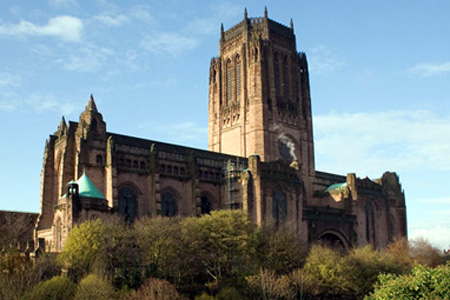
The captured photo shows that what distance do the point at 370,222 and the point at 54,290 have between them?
55.5 meters

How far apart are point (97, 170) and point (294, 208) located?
82.8 feet

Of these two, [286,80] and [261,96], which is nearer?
[261,96]

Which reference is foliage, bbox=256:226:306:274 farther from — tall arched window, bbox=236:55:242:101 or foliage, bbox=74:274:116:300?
A: tall arched window, bbox=236:55:242:101

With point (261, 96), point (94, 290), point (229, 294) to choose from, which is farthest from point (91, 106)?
point (94, 290)

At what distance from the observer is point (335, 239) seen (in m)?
81.6

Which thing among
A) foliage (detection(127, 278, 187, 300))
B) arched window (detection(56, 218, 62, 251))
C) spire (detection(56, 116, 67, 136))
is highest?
spire (detection(56, 116, 67, 136))

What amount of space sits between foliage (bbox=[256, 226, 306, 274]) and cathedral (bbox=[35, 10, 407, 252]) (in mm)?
4922

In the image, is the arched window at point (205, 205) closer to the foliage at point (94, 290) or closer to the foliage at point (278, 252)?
the foliage at point (278, 252)

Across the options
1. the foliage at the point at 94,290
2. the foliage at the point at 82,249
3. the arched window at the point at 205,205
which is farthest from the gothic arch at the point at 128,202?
the foliage at the point at 94,290

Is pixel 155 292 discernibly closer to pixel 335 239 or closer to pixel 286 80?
pixel 335 239

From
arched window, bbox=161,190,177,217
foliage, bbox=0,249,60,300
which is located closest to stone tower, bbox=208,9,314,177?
arched window, bbox=161,190,177,217

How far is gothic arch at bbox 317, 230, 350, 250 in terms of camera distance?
7906cm

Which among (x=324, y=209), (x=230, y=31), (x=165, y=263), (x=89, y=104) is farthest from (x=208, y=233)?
(x=230, y=31)

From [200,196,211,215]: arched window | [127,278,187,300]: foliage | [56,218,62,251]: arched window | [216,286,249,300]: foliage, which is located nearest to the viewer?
[127,278,187,300]: foliage
